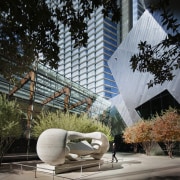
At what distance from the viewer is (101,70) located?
9969cm

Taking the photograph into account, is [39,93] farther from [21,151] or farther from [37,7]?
[37,7]

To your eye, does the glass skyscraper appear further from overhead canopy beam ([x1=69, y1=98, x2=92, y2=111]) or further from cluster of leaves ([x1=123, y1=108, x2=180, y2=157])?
cluster of leaves ([x1=123, y1=108, x2=180, y2=157])

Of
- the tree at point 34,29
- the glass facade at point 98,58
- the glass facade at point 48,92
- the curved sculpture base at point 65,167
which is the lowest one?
the curved sculpture base at point 65,167

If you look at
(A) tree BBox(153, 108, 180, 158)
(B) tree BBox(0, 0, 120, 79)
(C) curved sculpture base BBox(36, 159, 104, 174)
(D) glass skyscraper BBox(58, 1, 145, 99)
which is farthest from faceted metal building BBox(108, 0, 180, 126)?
(D) glass skyscraper BBox(58, 1, 145, 99)

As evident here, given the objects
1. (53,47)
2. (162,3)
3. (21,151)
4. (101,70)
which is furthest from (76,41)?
(101,70)

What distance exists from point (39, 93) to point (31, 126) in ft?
15.3

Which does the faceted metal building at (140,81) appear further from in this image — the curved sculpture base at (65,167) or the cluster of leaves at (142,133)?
the curved sculpture base at (65,167)

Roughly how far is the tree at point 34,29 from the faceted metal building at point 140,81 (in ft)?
92.6

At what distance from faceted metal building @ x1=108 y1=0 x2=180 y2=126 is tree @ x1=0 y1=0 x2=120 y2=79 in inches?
1111

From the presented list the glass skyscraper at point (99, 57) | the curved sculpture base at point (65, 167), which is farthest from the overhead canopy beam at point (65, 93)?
the glass skyscraper at point (99, 57)

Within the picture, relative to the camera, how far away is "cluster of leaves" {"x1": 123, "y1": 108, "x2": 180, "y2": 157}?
93.1 feet

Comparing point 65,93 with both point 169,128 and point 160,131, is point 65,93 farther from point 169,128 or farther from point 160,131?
point 169,128

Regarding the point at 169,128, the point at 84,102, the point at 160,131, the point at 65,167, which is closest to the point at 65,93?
the point at 84,102

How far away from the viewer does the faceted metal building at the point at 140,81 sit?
34.2 m
